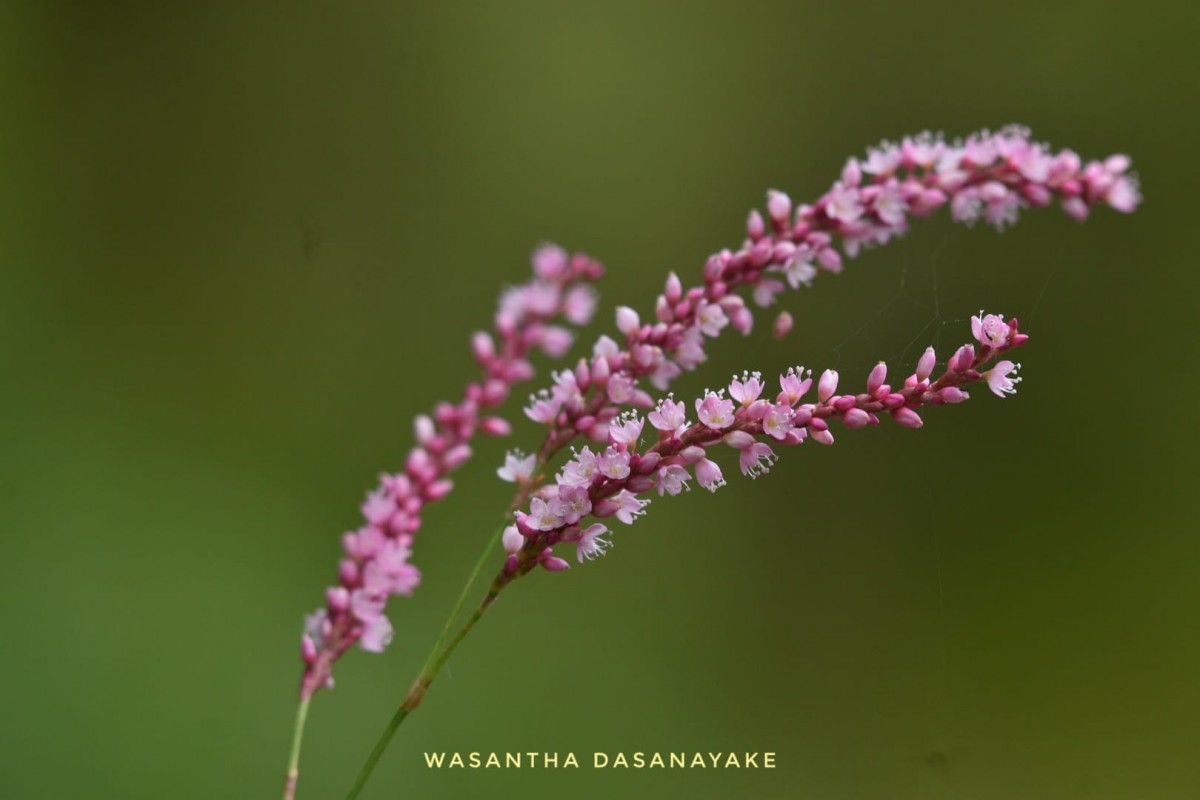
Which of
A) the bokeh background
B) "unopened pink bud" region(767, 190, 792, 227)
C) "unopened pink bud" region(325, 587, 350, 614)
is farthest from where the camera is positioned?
the bokeh background

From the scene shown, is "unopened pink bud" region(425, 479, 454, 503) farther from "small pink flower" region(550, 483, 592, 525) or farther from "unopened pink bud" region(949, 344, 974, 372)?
"unopened pink bud" region(949, 344, 974, 372)

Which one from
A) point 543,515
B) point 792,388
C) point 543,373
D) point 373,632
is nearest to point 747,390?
point 792,388

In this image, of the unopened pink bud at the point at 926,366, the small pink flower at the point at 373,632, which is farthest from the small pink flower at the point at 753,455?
the small pink flower at the point at 373,632

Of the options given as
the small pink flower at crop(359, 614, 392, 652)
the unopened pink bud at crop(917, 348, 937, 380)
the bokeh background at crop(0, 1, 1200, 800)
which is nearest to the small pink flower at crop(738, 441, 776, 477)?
the unopened pink bud at crop(917, 348, 937, 380)

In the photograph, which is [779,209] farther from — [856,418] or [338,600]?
[338,600]

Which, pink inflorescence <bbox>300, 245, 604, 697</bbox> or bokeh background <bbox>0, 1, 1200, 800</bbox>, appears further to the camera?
bokeh background <bbox>0, 1, 1200, 800</bbox>

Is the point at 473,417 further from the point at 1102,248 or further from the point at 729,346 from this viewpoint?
the point at 1102,248
